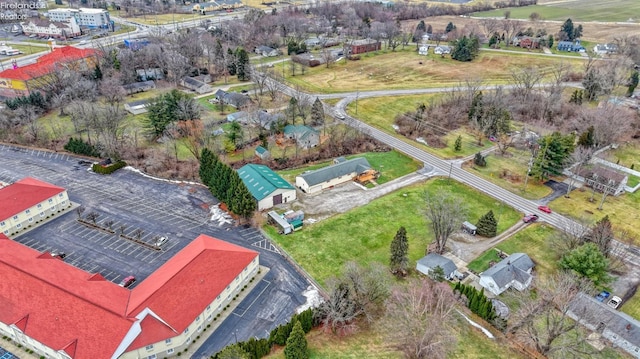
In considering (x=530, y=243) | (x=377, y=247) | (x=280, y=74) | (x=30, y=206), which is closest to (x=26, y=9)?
(x=280, y=74)

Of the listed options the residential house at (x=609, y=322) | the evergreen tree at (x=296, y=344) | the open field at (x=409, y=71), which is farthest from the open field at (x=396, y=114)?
the evergreen tree at (x=296, y=344)

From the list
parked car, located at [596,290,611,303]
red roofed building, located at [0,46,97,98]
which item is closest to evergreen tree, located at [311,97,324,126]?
parked car, located at [596,290,611,303]

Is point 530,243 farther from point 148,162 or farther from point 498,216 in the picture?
point 148,162

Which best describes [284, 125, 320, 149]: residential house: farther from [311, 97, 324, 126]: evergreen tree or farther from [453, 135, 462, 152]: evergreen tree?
[453, 135, 462, 152]: evergreen tree

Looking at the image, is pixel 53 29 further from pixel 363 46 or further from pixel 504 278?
pixel 504 278

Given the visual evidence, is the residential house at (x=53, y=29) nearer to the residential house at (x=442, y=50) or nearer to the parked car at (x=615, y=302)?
the residential house at (x=442, y=50)
